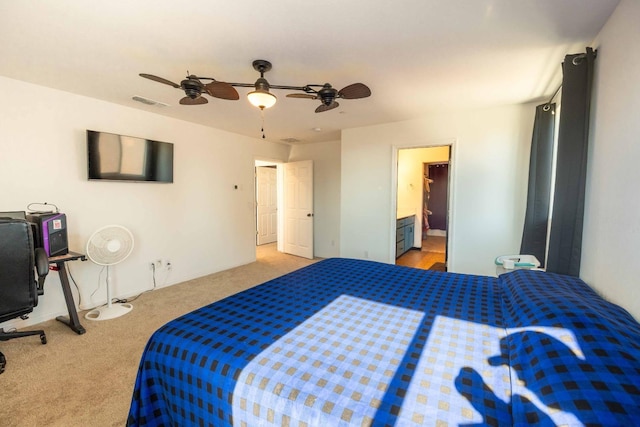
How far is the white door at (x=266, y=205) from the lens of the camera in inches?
268

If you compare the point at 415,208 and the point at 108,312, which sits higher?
the point at 415,208

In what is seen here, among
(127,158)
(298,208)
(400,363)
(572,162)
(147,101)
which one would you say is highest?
(147,101)

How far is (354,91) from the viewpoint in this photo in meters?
2.16

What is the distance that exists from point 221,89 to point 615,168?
2.50 meters

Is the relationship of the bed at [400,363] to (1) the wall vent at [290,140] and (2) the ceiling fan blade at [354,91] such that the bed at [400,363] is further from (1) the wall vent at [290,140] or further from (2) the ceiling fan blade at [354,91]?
(1) the wall vent at [290,140]

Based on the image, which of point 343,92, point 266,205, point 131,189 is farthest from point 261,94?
point 266,205

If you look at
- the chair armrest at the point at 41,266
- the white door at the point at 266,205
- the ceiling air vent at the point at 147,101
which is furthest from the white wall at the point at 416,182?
the chair armrest at the point at 41,266

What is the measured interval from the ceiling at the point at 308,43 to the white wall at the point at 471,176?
454 millimetres

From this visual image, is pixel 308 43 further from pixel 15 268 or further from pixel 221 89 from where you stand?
pixel 15 268

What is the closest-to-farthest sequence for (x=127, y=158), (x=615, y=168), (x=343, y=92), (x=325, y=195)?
(x=615, y=168)
(x=343, y=92)
(x=127, y=158)
(x=325, y=195)

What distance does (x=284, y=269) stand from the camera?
479 centimetres

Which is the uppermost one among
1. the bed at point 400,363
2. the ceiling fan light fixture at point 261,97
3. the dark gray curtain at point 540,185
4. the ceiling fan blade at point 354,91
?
the ceiling fan blade at point 354,91

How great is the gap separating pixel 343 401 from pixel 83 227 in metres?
3.54

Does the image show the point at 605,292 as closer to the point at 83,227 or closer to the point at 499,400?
the point at 499,400
